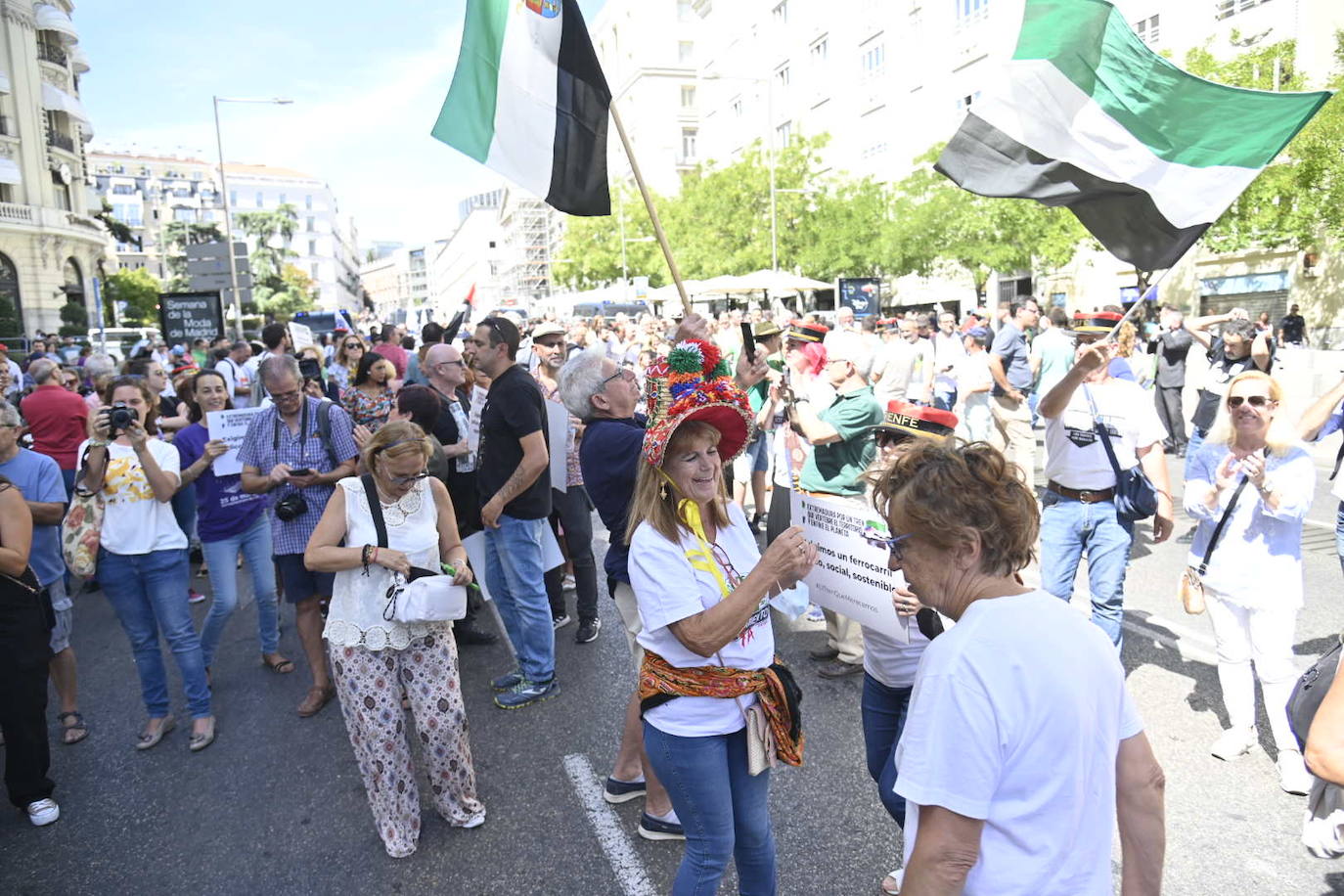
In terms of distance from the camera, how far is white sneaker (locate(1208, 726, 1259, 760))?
155 inches

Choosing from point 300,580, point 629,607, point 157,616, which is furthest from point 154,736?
point 629,607

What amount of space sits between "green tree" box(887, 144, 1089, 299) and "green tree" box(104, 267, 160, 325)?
44.3 m

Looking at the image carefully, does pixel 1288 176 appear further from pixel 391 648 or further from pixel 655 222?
pixel 391 648

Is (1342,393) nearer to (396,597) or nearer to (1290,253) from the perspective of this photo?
(396,597)

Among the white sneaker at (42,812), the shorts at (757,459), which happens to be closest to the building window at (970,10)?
the shorts at (757,459)

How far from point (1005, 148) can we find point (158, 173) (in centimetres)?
14475

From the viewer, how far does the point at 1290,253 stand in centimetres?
2519

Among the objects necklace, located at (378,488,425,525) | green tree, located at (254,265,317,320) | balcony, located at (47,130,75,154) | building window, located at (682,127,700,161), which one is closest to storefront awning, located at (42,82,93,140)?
balcony, located at (47,130,75,154)

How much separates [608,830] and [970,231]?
29.1 metres

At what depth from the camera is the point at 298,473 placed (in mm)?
5102

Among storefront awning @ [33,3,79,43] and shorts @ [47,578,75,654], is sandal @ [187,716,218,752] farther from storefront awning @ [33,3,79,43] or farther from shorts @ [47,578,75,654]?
Answer: storefront awning @ [33,3,79,43]

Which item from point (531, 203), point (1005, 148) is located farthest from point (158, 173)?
point (1005, 148)

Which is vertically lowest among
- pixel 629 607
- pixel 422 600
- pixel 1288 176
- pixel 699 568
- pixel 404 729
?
pixel 404 729

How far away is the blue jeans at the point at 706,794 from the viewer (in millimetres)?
2457
